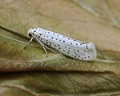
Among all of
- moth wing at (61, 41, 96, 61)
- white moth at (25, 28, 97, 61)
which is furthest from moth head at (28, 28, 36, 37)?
moth wing at (61, 41, 96, 61)

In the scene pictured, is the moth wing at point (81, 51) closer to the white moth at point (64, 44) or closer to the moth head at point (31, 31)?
the white moth at point (64, 44)

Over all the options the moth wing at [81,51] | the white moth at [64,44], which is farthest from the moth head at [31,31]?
the moth wing at [81,51]

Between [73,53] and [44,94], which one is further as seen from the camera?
[73,53]

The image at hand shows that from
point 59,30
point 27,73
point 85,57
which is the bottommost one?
point 27,73

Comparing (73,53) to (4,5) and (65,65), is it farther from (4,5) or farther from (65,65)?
(4,5)

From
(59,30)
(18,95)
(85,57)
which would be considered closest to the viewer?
(18,95)

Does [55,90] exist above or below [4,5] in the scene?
below

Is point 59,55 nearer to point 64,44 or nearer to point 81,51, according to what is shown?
point 64,44

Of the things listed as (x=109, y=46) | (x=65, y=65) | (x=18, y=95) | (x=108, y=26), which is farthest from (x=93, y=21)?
(x=18, y=95)
